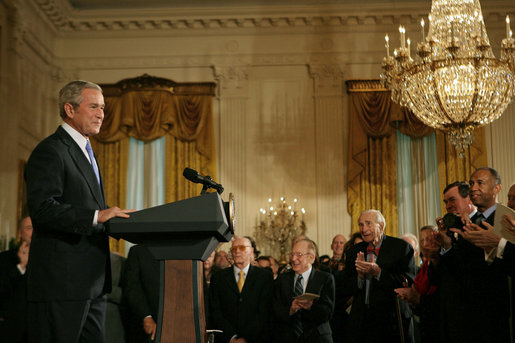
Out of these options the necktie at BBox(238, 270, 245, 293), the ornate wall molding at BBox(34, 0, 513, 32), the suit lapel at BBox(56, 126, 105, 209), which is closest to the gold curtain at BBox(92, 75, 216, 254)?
the ornate wall molding at BBox(34, 0, 513, 32)

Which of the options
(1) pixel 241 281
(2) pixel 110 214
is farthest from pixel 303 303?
(2) pixel 110 214

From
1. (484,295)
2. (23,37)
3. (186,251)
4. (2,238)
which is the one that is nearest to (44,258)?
(186,251)

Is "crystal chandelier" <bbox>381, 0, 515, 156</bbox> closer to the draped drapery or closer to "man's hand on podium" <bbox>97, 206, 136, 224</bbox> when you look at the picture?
the draped drapery

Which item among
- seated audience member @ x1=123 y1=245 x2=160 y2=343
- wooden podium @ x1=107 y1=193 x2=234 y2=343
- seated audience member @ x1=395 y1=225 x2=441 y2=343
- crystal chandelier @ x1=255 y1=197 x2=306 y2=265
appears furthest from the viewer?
crystal chandelier @ x1=255 y1=197 x2=306 y2=265

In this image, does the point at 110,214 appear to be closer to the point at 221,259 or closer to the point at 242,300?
the point at 242,300

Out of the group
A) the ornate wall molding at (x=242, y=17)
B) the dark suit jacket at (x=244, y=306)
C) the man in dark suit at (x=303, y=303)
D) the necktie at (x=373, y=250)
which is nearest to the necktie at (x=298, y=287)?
the man in dark suit at (x=303, y=303)

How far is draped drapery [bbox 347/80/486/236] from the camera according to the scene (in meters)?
11.5

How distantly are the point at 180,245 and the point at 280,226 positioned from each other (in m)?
8.96

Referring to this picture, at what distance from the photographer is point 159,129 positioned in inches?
462

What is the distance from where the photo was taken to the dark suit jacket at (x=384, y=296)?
5.20 meters

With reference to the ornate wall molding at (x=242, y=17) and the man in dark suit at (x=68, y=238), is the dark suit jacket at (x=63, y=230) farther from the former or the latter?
the ornate wall molding at (x=242, y=17)

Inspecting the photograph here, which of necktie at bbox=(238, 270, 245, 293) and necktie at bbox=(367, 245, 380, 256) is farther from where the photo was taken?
necktie at bbox=(238, 270, 245, 293)

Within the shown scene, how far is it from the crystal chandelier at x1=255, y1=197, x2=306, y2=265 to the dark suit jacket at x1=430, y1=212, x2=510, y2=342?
6844 mm

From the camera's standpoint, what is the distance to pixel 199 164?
462 inches
